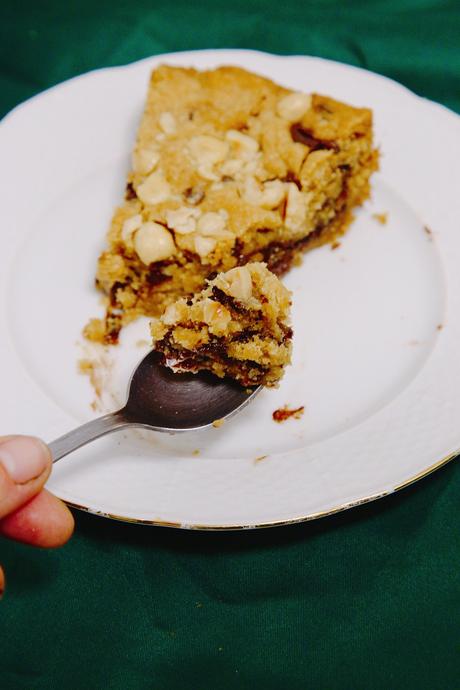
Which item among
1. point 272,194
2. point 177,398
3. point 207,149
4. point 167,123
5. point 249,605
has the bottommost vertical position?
point 249,605

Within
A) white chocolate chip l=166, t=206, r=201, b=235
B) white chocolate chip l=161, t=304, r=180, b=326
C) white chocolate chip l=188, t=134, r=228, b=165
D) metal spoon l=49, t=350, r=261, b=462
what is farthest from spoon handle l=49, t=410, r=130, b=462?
white chocolate chip l=188, t=134, r=228, b=165

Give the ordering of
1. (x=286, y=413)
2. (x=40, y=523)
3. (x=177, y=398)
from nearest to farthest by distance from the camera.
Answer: (x=40, y=523)
(x=177, y=398)
(x=286, y=413)

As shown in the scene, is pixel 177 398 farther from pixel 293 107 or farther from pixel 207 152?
pixel 293 107

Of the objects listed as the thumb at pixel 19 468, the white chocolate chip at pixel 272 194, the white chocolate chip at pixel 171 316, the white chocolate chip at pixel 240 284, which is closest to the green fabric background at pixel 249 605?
the thumb at pixel 19 468

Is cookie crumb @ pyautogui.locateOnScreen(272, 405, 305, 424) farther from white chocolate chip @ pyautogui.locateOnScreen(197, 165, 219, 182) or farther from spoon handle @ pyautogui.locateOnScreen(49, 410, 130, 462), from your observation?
white chocolate chip @ pyautogui.locateOnScreen(197, 165, 219, 182)

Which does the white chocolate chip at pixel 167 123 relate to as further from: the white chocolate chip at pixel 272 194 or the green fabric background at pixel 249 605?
the green fabric background at pixel 249 605

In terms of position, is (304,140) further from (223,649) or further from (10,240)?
(223,649)

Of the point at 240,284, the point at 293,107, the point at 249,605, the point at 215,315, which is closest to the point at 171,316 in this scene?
the point at 215,315
